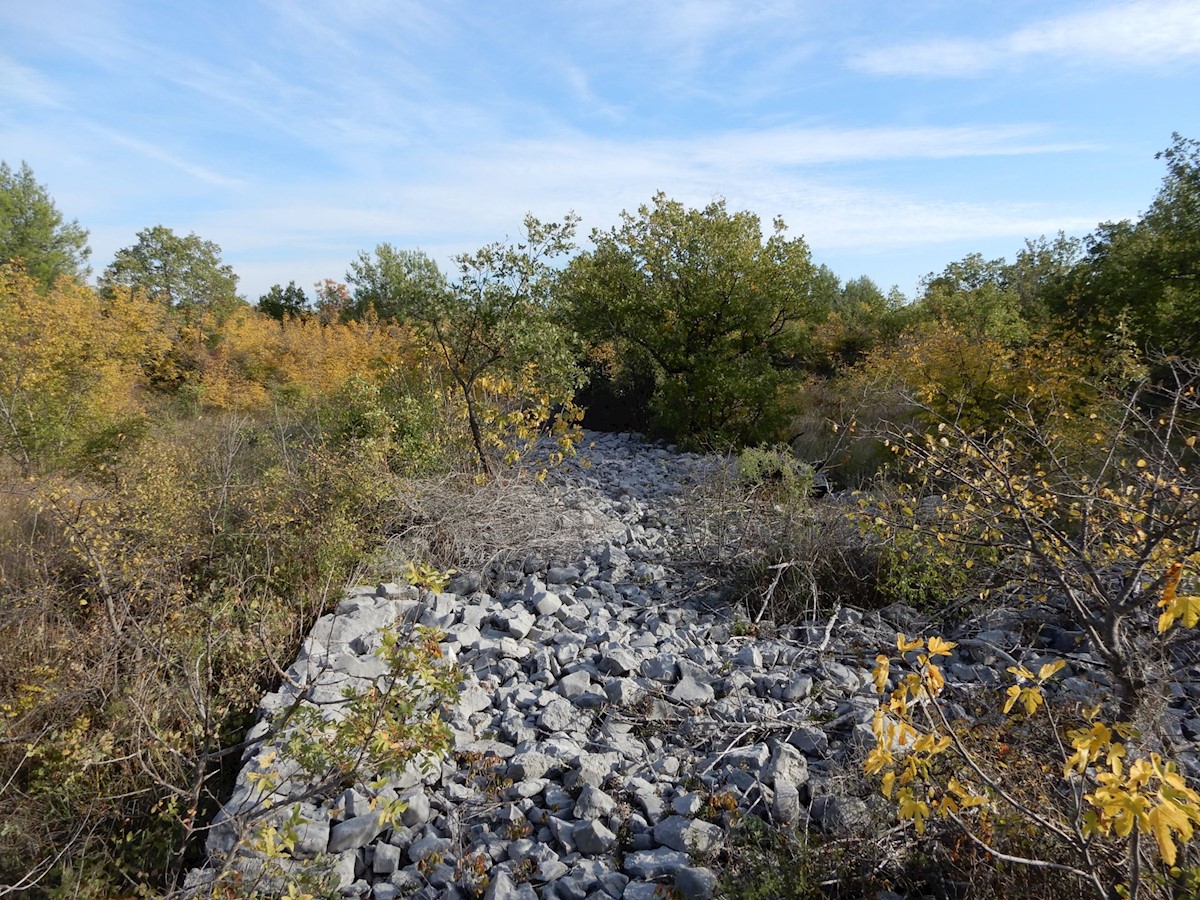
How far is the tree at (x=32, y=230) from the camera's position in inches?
874

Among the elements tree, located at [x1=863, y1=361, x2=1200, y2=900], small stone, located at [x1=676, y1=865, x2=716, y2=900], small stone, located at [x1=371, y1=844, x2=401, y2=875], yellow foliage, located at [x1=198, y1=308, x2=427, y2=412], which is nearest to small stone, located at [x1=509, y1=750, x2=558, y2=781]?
small stone, located at [x1=371, y1=844, x2=401, y2=875]

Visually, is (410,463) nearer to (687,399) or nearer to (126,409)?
(687,399)

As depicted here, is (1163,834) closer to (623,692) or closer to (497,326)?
(623,692)

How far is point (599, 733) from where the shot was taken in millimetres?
3338

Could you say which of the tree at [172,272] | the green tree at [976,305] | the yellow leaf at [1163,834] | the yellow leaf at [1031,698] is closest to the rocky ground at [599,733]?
the yellow leaf at [1031,698]

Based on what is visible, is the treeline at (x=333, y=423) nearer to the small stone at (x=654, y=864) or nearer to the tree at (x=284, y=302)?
the small stone at (x=654, y=864)

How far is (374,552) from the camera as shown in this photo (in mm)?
5238

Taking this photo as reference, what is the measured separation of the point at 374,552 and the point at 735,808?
352 centimetres

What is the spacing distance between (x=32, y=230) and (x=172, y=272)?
171 inches

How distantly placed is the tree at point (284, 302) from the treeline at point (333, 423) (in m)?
12.0

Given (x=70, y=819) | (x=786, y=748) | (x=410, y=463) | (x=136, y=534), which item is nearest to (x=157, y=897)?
(x=70, y=819)

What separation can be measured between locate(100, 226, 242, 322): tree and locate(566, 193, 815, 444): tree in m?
19.0

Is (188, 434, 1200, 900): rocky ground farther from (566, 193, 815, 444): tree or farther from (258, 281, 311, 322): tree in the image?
(258, 281, 311, 322): tree

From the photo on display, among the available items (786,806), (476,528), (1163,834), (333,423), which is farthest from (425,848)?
(333,423)
